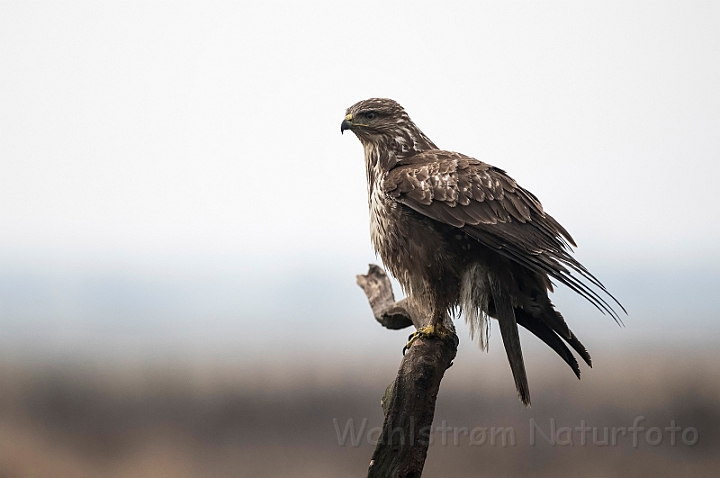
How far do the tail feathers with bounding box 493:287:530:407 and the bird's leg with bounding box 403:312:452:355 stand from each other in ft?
1.02

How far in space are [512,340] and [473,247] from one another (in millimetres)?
471

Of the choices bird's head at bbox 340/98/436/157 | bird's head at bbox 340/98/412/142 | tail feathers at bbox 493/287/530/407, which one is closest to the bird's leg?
tail feathers at bbox 493/287/530/407

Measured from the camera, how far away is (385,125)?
3.46 m

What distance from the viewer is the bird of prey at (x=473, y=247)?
2826 millimetres

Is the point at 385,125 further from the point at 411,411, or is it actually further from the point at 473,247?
the point at 411,411

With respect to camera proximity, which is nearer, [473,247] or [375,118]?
[473,247]

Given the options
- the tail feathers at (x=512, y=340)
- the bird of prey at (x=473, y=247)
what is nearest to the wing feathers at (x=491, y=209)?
the bird of prey at (x=473, y=247)

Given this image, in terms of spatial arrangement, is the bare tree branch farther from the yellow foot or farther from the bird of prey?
the bird of prey

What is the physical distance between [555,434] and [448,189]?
3.16m

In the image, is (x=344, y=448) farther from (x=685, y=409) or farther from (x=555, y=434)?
(x=685, y=409)

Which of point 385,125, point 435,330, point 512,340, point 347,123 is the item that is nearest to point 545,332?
point 512,340

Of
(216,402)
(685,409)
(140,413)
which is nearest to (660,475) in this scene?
(685,409)

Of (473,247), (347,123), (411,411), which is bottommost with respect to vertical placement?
(411,411)

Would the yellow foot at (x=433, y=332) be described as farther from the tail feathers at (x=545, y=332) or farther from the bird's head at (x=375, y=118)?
the bird's head at (x=375, y=118)
